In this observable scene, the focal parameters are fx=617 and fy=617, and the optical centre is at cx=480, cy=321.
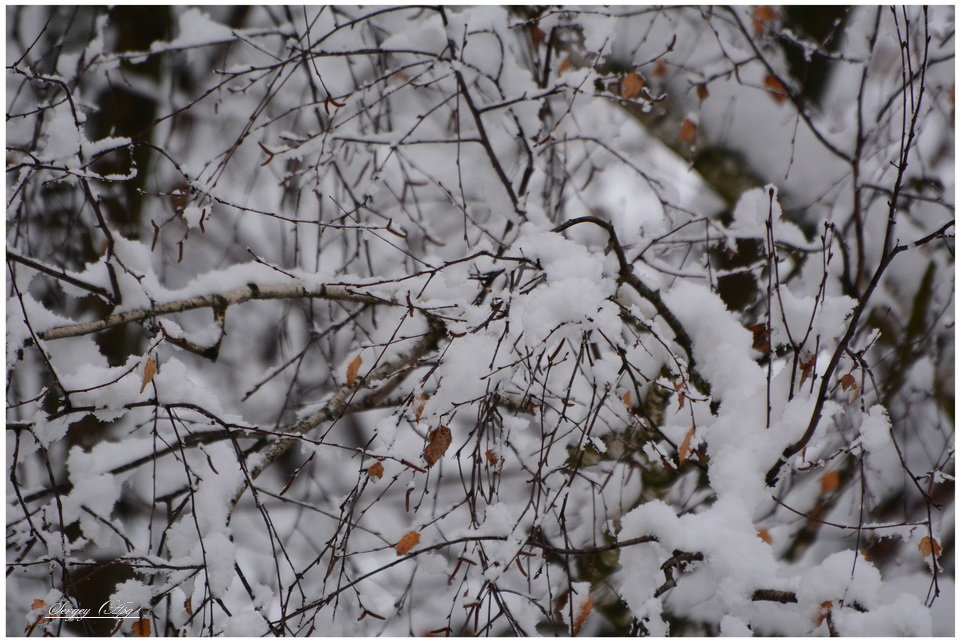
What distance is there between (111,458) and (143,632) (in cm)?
46

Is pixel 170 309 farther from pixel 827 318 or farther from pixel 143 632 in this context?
pixel 827 318

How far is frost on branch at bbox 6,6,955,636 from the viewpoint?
1212 mm

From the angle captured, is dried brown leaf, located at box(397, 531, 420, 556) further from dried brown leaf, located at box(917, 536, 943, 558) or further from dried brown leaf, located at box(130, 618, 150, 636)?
dried brown leaf, located at box(917, 536, 943, 558)

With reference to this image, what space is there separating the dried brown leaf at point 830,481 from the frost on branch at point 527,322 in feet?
0.10

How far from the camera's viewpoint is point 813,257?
2020mm

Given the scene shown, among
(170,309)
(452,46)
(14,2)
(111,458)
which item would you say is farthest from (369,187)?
(14,2)

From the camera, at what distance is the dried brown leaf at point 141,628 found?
51.3 inches

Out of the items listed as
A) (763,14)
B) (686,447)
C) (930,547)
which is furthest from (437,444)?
(763,14)

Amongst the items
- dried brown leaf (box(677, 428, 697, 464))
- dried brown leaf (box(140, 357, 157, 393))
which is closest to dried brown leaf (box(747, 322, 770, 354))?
dried brown leaf (box(677, 428, 697, 464))

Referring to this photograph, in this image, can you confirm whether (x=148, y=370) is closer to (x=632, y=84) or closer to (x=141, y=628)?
(x=141, y=628)

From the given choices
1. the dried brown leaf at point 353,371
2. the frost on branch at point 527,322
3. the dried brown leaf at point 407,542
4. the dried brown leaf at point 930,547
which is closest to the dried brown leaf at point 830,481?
the frost on branch at point 527,322

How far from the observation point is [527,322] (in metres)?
1.09

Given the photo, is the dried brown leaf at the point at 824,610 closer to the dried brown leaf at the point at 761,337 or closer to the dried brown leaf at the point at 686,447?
the dried brown leaf at the point at 686,447

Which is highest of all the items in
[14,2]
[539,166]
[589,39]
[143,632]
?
[14,2]
